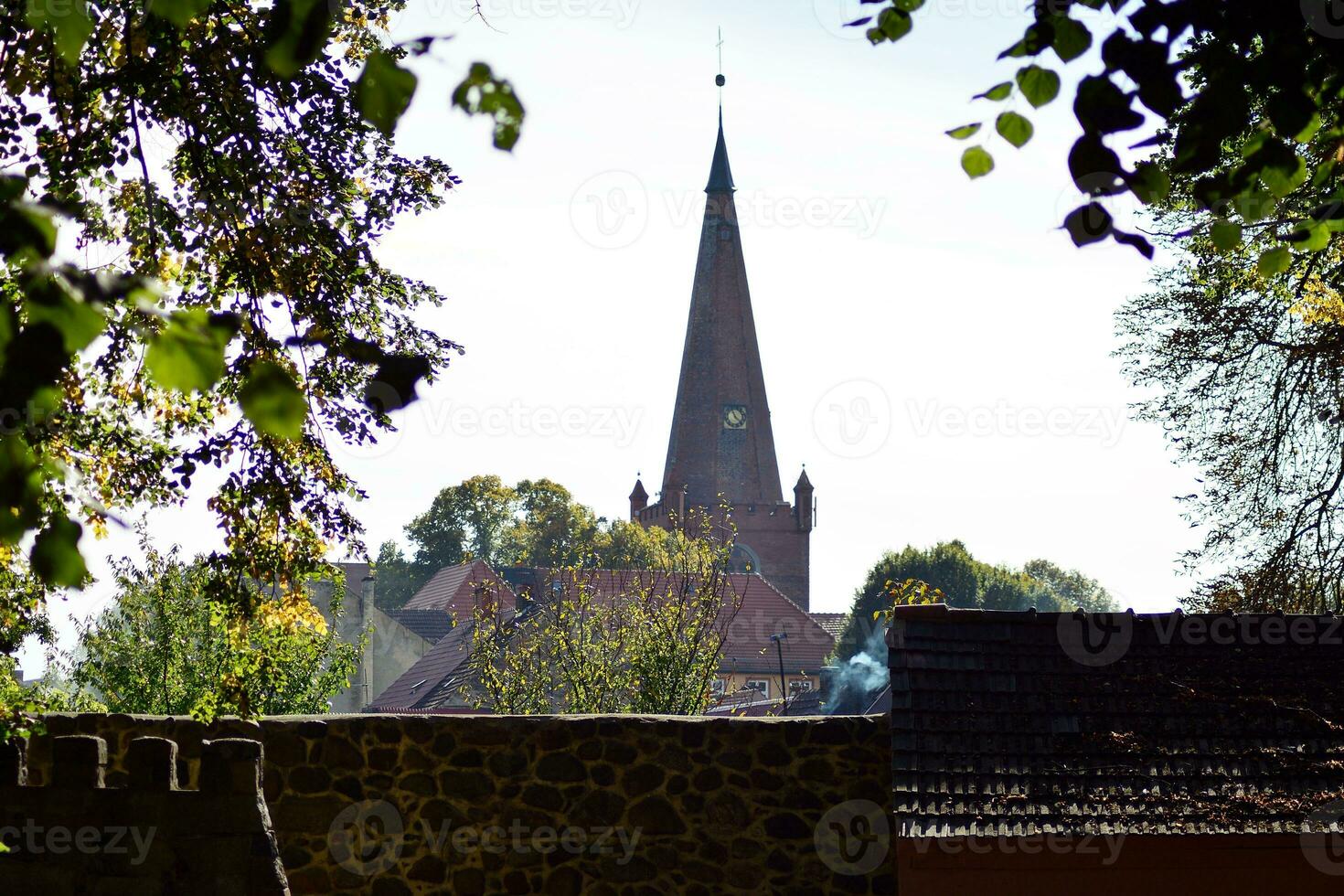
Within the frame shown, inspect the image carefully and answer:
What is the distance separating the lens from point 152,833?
5.96 meters

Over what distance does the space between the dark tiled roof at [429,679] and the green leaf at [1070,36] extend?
3265 cm

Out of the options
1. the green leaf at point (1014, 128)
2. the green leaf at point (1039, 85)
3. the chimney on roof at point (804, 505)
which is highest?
the chimney on roof at point (804, 505)

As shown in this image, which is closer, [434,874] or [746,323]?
[434,874]

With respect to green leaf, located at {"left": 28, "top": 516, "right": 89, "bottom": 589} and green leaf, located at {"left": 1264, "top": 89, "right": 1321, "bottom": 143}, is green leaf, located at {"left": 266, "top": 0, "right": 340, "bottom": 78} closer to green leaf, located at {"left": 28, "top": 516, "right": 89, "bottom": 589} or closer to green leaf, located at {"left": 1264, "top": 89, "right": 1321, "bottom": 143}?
green leaf, located at {"left": 28, "top": 516, "right": 89, "bottom": 589}

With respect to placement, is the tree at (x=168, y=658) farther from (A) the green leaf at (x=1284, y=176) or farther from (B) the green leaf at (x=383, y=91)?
(B) the green leaf at (x=383, y=91)

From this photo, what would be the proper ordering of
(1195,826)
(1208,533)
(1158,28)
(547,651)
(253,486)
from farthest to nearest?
(547,651) < (1208,533) < (1195,826) < (253,486) < (1158,28)

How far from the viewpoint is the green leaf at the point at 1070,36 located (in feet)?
10.3

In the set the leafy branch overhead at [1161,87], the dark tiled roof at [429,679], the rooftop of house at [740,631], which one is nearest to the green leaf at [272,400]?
the leafy branch overhead at [1161,87]

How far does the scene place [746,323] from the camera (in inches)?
2808

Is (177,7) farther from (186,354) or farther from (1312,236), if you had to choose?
(1312,236)

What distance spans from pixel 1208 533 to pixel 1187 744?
8332 millimetres

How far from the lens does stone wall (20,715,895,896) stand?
28.3ft

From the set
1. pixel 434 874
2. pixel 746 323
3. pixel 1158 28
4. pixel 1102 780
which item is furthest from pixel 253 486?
pixel 746 323

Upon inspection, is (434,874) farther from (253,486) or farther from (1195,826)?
(1195,826)
